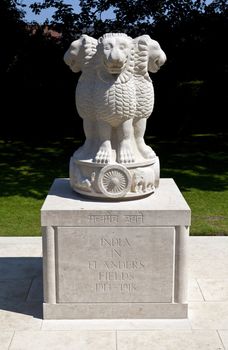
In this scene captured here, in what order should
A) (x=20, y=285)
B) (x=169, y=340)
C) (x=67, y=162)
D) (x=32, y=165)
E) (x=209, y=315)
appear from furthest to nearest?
(x=67, y=162) → (x=32, y=165) → (x=20, y=285) → (x=209, y=315) → (x=169, y=340)

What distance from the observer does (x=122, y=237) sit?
4.76 metres

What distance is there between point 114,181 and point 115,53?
125 cm

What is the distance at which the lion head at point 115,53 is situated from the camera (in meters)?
4.69

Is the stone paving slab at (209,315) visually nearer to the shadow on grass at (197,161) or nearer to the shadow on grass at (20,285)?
the shadow on grass at (20,285)

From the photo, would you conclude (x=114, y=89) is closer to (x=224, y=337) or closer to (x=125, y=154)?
(x=125, y=154)

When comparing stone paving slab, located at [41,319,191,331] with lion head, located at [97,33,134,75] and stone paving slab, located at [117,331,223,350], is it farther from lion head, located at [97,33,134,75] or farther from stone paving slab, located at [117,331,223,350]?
lion head, located at [97,33,134,75]

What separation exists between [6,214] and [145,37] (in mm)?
4721

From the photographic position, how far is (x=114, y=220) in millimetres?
4719

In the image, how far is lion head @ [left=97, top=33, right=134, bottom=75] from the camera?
4.69 metres

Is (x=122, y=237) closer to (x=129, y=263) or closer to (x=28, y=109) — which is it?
(x=129, y=263)

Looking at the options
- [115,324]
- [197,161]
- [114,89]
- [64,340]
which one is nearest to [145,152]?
[114,89]

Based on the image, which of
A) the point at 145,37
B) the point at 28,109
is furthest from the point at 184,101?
the point at 145,37

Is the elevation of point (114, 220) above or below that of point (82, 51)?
below

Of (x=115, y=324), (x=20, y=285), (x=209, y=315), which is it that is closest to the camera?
(x=115, y=324)
